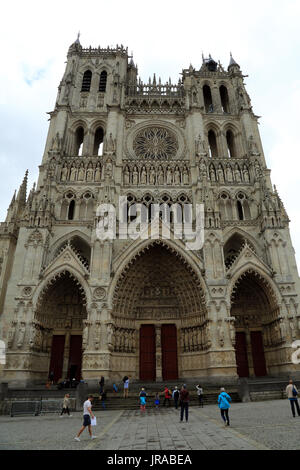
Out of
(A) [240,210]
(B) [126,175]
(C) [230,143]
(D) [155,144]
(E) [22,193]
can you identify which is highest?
(C) [230,143]

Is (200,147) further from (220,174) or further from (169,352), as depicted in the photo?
(169,352)

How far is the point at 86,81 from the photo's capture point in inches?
1251

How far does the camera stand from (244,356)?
2084cm

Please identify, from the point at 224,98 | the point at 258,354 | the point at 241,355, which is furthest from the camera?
the point at 224,98

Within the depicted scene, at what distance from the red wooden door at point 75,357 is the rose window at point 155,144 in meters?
17.1

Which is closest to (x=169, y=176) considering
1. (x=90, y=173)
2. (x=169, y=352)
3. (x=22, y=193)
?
(x=90, y=173)

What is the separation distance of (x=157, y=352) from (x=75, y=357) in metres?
5.89

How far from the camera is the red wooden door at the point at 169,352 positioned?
789 inches

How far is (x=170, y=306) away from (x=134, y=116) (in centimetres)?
1904

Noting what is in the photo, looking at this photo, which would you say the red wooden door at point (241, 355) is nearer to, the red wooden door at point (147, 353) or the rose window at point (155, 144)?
the red wooden door at point (147, 353)

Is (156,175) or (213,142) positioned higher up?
(213,142)

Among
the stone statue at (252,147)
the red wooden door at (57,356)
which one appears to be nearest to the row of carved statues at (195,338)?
the red wooden door at (57,356)

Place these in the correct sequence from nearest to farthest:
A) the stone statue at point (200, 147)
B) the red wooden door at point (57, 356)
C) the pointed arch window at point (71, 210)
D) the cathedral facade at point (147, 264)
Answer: the cathedral facade at point (147, 264)
the red wooden door at point (57, 356)
the pointed arch window at point (71, 210)
the stone statue at point (200, 147)
